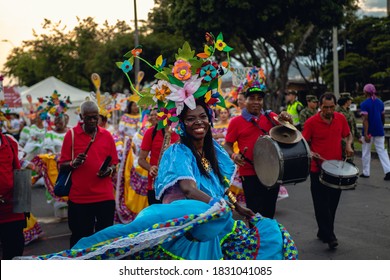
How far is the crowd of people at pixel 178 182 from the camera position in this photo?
10.7 ft

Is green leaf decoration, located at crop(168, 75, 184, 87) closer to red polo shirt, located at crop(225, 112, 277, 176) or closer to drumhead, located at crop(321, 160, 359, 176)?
red polo shirt, located at crop(225, 112, 277, 176)

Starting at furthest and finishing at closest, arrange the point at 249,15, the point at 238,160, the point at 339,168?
the point at 249,15 → the point at 339,168 → the point at 238,160

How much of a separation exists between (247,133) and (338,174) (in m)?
1.06

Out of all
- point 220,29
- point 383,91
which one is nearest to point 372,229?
point 220,29

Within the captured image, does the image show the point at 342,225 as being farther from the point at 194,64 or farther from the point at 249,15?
the point at 249,15

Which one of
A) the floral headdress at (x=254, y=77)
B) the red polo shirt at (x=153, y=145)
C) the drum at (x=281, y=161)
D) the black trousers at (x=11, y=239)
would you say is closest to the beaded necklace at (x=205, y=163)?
the drum at (x=281, y=161)

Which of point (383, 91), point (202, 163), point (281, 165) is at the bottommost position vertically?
point (383, 91)

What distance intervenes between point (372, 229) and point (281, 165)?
218cm

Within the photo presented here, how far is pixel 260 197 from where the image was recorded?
625 centimetres

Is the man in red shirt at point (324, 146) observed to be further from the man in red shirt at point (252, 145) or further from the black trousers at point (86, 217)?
the black trousers at point (86, 217)

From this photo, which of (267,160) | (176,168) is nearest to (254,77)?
(267,160)

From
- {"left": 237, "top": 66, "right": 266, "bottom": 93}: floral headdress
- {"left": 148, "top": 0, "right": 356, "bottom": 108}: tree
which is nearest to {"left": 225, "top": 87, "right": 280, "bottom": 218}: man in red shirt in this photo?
{"left": 237, "top": 66, "right": 266, "bottom": 93}: floral headdress

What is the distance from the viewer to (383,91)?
31672mm

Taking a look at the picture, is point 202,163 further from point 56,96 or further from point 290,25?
point 290,25
